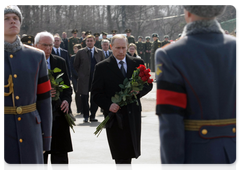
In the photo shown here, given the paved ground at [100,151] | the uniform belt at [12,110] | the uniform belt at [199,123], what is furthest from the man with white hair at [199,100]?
the paved ground at [100,151]

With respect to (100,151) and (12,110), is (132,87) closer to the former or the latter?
(12,110)

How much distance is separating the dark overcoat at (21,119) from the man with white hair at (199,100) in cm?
145

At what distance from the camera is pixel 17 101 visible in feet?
10.9

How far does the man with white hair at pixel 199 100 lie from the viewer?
231cm

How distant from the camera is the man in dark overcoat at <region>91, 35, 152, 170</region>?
15.4 ft

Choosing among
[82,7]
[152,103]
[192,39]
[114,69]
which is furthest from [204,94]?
[82,7]

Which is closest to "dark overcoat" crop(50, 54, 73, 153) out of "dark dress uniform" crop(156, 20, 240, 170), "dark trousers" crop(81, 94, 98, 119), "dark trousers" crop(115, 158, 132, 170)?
"dark trousers" crop(115, 158, 132, 170)

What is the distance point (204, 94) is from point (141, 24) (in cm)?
4090

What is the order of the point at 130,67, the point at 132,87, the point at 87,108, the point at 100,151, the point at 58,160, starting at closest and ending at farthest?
1. the point at 132,87
2. the point at 58,160
3. the point at 130,67
4. the point at 100,151
5. the point at 87,108

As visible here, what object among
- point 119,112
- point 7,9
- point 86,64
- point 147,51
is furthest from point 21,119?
point 147,51

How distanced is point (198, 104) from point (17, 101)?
1.70 meters

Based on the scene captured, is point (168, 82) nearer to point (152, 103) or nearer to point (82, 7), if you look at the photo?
point (152, 103)

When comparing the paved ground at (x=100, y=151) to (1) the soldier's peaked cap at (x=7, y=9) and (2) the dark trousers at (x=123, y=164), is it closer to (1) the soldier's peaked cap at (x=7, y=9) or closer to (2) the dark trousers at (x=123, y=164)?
(2) the dark trousers at (x=123, y=164)

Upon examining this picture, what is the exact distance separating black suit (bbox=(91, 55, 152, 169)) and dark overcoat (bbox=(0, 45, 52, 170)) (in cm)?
138
